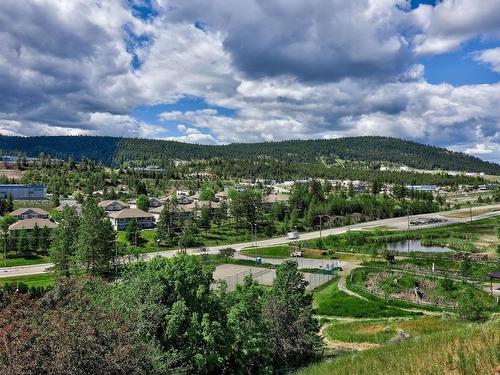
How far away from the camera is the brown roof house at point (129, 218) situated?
294 ft

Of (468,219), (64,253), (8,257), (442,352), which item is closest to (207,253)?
(64,253)

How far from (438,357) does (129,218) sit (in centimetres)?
8521

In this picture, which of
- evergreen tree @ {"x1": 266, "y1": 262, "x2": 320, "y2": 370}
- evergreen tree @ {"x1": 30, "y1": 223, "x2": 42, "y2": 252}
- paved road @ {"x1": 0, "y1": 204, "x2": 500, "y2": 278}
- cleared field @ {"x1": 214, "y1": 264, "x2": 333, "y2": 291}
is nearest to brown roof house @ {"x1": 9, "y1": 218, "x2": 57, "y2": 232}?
evergreen tree @ {"x1": 30, "y1": 223, "x2": 42, "y2": 252}

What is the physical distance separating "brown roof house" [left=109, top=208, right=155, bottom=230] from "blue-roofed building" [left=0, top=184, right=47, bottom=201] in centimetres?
3749

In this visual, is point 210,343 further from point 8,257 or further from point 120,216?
point 120,216

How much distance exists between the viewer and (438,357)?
1050 centimetres

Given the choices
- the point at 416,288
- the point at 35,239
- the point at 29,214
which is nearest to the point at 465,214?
the point at 416,288

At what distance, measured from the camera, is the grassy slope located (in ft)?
32.4

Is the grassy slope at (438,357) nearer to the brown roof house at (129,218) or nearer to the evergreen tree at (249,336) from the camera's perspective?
the evergreen tree at (249,336)

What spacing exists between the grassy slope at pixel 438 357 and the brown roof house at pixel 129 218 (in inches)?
3201

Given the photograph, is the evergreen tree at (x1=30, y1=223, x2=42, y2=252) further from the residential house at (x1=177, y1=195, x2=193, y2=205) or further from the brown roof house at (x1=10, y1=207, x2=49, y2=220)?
the residential house at (x1=177, y1=195, x2=193, y2=205)

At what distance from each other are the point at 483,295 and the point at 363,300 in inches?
446

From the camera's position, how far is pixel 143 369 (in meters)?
12.1

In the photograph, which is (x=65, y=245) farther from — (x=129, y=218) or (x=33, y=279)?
(x=129, y=218)
